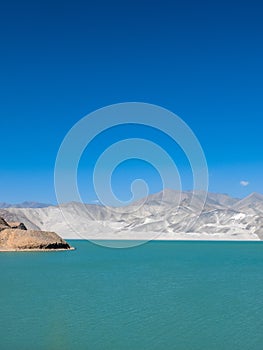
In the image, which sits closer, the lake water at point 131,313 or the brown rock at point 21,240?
the lake water at point 131,313

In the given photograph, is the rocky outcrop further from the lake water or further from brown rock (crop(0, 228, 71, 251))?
the lake water

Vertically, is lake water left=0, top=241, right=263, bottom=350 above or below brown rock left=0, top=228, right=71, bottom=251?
below

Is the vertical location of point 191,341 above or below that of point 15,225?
below

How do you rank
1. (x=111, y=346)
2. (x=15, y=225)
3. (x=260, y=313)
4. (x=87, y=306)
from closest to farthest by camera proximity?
(x=111, y=346) < (x=260, y=313) < (x=87, y=306) < (x=15, y=225)

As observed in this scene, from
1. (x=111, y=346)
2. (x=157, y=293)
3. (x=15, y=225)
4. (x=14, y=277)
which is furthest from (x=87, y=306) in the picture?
(x=15, y=225)

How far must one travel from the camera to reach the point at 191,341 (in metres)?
24.0

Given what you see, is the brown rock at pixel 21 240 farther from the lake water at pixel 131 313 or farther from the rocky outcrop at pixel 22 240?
the lake water at pixel 131 313

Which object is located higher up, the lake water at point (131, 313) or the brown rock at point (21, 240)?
the brown rock at point (21, 240)

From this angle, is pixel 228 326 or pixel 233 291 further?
pixel 233 291

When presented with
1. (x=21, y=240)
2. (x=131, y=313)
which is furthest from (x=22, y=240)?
(x=131, y=313)

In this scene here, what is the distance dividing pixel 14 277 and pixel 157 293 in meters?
20.1

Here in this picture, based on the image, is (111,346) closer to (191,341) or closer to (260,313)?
(191,341)

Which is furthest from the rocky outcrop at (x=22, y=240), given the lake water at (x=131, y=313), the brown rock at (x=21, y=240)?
the lake water at (x=131, y=313)

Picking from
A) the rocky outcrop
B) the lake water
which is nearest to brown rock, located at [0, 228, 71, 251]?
the rocky outcrop
